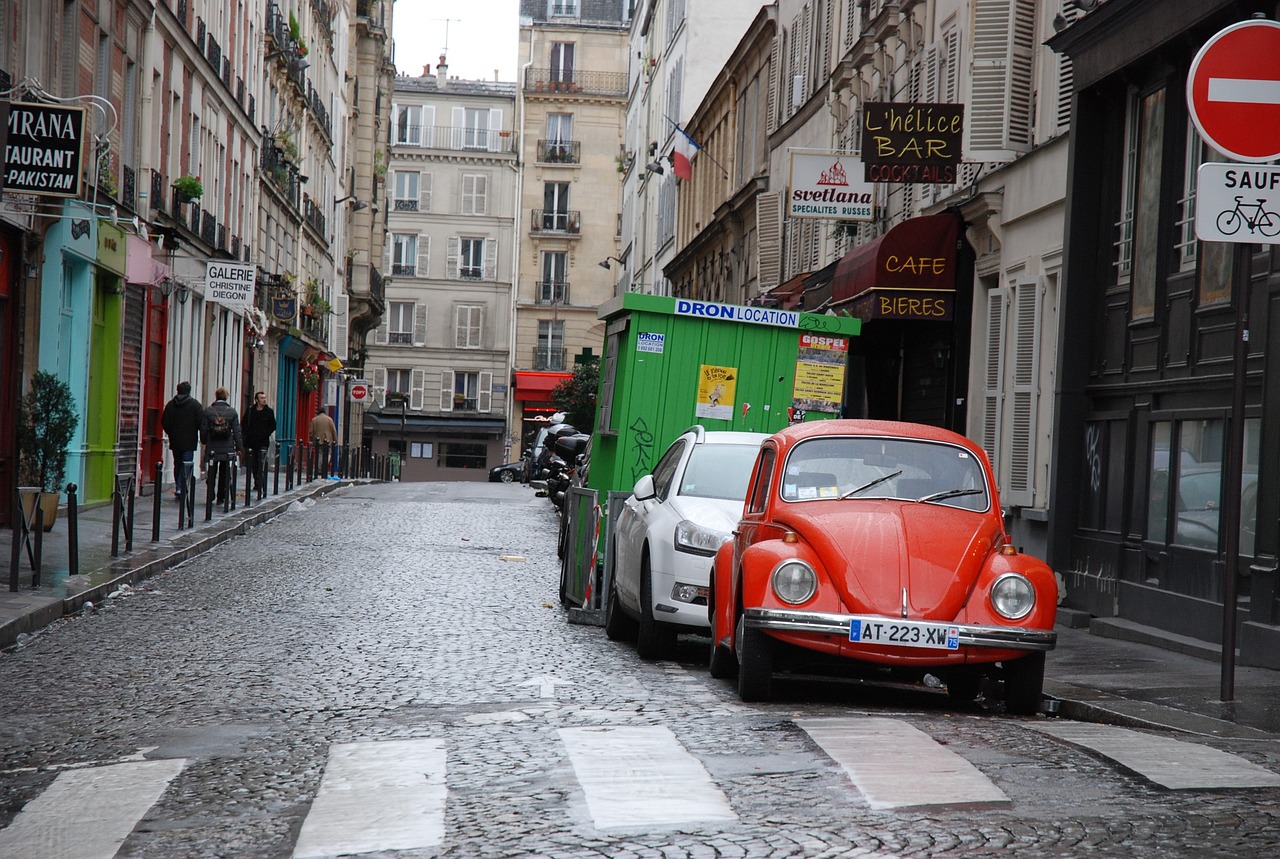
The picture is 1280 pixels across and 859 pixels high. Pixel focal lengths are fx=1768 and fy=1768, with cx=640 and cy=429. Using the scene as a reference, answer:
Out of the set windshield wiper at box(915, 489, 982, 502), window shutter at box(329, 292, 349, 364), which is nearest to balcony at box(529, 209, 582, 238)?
window shutter at box(329, 292, 349, 364)

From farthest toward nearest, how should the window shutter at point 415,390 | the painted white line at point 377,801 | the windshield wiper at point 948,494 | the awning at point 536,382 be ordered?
the awning at point 536,382, the window shutter at point 415,390, the windshield wiper at point 948,494, the painted white line at point 377,801

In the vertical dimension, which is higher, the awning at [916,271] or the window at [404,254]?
the window at [404,254]

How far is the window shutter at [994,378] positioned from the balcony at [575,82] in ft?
221

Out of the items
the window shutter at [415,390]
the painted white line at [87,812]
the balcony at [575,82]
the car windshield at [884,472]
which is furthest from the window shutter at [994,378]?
the balcony at [575,82]

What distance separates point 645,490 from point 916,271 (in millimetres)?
9844

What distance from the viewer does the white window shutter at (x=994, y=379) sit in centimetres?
1931

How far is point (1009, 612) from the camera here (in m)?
9.09

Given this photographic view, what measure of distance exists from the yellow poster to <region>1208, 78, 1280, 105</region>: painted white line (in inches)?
223

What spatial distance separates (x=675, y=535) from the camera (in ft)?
Answer: 37.2

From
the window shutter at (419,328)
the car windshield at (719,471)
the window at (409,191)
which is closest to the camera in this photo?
the car windshield at (719,471)

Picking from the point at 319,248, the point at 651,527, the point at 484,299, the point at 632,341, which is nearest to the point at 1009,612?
the point at 651,527

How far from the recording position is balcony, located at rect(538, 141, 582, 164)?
8519 cm

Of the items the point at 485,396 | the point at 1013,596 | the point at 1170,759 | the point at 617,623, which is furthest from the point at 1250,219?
the point at 485,396

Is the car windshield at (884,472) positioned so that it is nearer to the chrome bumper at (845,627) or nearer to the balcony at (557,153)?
the chrome bumper at (845,627)
